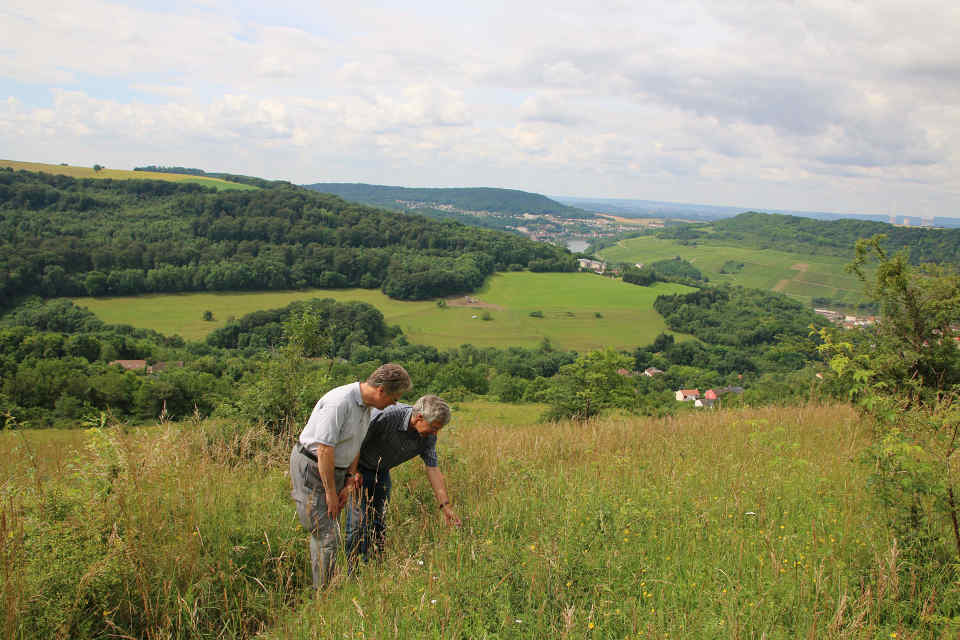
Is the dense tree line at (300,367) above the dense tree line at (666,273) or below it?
below

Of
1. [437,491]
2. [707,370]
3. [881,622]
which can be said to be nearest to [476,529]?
[437,491]

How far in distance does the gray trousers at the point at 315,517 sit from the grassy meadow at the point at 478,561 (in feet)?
0.58

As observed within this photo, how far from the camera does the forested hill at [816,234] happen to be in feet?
328

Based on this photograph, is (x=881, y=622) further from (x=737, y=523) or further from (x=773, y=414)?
(x=773, y=414)

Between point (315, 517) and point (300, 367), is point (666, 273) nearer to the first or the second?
point (300, 367)

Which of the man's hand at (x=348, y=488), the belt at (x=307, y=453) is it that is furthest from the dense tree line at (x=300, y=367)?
the man's hand at (x=348, y=488)

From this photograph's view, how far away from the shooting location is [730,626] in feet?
Result: 7.61

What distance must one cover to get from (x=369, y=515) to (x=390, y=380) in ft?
3.83

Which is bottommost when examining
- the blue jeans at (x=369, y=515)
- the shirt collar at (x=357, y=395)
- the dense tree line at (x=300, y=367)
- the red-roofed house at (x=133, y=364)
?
the red-roofed house at (x=133, y=364)

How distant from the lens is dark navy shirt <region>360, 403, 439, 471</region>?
3.73 m

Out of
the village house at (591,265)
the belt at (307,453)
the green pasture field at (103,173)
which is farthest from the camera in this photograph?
the village house at (591,265)

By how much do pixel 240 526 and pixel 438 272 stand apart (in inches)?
3301

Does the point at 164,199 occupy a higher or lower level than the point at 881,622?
higher

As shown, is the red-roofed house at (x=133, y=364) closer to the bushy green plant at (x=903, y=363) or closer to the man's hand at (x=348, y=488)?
the man's hand at (x=348, y=488)
